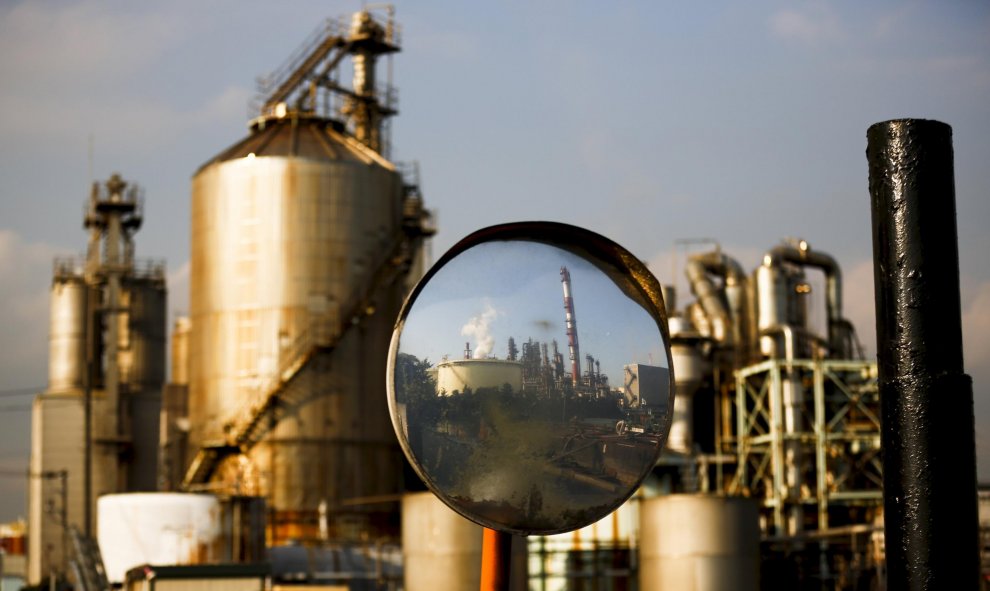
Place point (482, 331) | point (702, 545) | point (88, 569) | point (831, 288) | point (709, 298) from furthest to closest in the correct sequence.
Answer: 1. point (831, 288)
2. point (709, 298)
3. point (88, 569)
4. point (702, 545)
5. point (482, 331)

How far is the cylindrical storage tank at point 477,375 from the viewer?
518 centimetres

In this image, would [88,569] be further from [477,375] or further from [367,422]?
[477,375]

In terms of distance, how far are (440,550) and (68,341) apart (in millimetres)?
30843

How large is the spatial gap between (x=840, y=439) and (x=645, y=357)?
40.9 metres

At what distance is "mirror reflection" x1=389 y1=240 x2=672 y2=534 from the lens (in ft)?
16.9

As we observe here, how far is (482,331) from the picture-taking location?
5.25 m

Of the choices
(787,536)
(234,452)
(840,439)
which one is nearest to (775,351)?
(840,439)

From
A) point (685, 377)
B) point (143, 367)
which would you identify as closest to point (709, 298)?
point (685, 377)

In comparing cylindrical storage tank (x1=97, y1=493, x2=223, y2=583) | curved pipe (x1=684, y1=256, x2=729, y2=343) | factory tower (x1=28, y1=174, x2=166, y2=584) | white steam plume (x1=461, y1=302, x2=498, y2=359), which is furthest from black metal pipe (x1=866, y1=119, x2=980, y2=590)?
factory tower (x1=28, y1=174, x2=166, y2=584)

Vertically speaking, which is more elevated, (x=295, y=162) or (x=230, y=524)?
(x=295, y=162)

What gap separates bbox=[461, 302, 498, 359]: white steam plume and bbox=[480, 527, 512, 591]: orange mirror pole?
25.5 inches

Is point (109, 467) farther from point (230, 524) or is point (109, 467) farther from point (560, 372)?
point (560, 372)

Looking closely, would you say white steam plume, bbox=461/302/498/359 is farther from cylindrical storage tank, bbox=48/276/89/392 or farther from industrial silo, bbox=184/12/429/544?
cylindrical storage tank, bbox=48/276/89/392

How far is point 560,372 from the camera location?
5184mm
